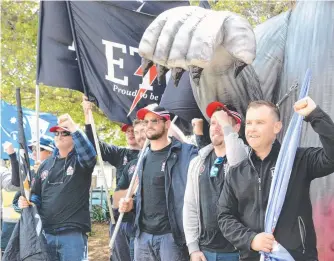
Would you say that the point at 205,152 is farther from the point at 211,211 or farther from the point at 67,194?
the point at 67,194

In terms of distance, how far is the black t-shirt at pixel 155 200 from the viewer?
4.37m

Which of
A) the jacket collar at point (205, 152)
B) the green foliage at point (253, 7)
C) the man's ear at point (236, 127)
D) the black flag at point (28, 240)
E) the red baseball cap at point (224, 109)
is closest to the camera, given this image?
the red baseball cap at point (224, 109)

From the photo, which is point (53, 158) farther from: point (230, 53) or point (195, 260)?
point (230, 53)

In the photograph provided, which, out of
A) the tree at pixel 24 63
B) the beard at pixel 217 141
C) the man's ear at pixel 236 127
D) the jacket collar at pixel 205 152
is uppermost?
the tree at pixel 24 63

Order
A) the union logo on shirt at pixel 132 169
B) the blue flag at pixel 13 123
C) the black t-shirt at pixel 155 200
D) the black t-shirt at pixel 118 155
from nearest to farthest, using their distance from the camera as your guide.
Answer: the black t-shirt at pixel 155 200
the union logo on shirt at pixel 132 169
the black t-shirt at pixel 118 155
the blue flag at pixel 13 123

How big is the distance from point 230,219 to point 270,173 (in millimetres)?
349

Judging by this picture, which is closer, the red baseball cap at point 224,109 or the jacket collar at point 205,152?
the red baseball cap at point 224,109

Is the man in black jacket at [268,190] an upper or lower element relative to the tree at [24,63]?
lower

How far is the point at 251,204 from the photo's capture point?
288 cm

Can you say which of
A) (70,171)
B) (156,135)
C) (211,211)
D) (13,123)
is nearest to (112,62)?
(156,135)

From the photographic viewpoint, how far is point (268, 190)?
2.82m

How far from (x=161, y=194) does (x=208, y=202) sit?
0.78 meters

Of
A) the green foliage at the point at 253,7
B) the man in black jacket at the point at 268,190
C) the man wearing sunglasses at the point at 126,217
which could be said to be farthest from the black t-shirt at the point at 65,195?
the green foliage at the point at 253,7

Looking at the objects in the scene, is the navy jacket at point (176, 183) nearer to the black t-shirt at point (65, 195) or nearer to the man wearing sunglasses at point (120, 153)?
the black t-shirt at point (65, 195)
